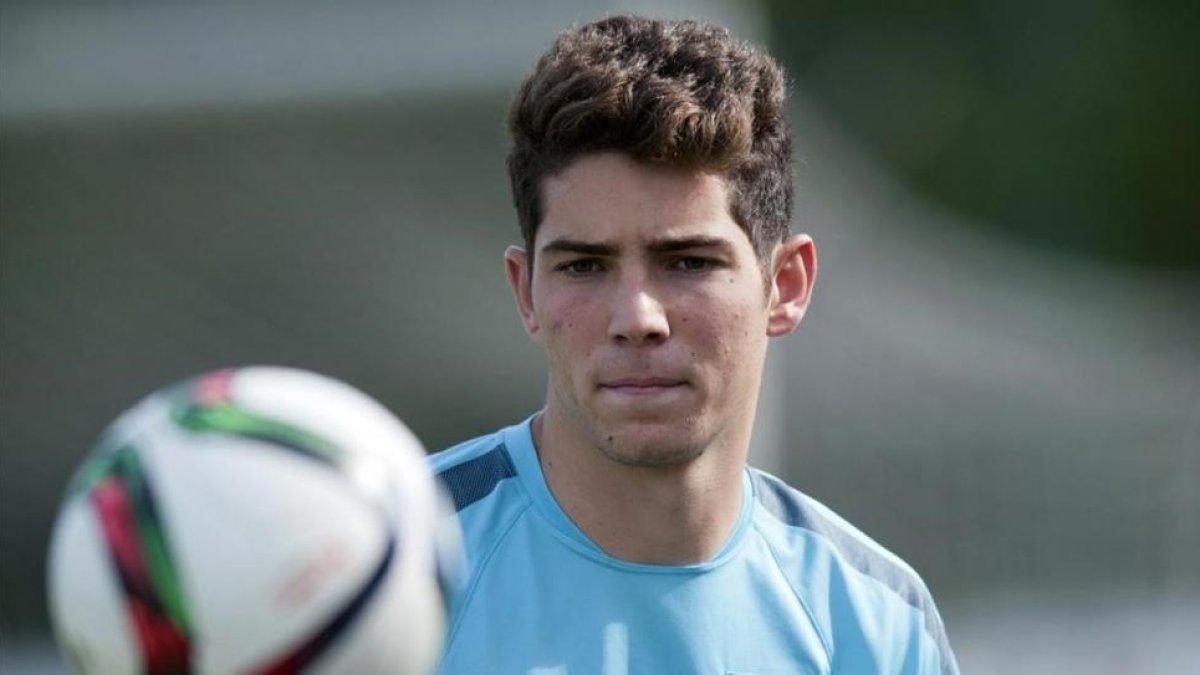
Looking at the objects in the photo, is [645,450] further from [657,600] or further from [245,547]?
[245,547]

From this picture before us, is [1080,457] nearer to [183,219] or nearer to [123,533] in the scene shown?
[183,219]

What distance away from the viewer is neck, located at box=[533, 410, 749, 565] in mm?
3566

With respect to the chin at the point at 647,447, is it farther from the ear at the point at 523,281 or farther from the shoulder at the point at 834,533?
the shoulder at the point at 834,533

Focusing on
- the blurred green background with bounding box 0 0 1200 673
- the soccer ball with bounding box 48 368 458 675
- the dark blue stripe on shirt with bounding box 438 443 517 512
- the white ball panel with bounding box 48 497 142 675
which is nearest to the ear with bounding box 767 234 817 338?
the dark blue stripe on shirt with bounding box 438 443 517 512

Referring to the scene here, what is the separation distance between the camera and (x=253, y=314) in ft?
25.1

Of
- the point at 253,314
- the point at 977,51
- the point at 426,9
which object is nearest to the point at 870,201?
the point at 977,51

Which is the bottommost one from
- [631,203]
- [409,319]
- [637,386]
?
[637,386]

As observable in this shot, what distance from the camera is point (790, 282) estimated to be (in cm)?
385

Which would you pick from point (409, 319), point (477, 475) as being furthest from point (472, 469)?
point (409, 319)

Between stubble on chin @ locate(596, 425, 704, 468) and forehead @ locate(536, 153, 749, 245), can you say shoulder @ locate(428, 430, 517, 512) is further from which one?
forehead @ locate(536, 153, 749, 245)

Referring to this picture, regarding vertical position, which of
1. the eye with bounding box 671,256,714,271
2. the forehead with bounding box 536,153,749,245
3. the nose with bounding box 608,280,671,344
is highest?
the forehead with bounding box 536,153,749,245

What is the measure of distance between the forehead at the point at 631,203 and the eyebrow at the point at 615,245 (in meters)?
0.01

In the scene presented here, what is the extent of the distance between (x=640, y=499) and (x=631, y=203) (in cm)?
59

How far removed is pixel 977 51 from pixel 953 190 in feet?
3.62
